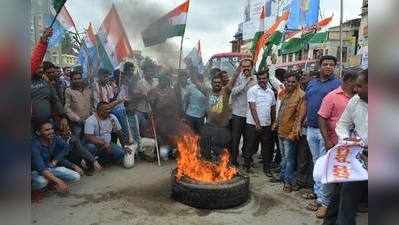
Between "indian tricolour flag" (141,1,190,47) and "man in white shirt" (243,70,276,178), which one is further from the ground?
"indian tricolour flag" (141,1,190,47)

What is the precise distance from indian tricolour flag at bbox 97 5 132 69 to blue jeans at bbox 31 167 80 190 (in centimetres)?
327

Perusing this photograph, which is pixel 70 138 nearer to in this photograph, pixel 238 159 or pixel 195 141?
pixel 195 141

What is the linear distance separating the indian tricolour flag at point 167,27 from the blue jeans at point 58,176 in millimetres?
3925

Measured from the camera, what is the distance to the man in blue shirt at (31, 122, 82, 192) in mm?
5609

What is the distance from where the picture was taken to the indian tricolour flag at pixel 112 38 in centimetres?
865

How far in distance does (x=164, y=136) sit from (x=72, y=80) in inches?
93.0

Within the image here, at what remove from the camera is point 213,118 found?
8031 mm

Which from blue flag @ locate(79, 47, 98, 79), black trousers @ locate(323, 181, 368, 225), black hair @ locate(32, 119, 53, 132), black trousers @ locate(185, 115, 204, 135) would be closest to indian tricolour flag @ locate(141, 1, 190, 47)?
blue flag @ locate(79, 47, 98, 79)

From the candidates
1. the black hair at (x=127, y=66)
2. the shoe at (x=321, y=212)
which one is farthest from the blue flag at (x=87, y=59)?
the shoe at (x=321, y=212)

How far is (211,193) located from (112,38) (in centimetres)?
481

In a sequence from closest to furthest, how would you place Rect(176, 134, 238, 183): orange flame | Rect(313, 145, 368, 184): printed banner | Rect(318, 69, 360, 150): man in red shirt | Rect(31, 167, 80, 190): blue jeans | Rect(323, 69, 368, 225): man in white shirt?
1. Rect(313, 145, 368, 184): printed banner
2. Rect(323, 69, 368, 225): man in white shirt
3. Rect(318, 69, 360, 150): man in red shirt
4. Rect(31, 167, 80, 190): blue jeans
5. Rect(176, 134, 238, 183): orange flame

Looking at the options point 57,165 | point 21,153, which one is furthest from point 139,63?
point 21,153

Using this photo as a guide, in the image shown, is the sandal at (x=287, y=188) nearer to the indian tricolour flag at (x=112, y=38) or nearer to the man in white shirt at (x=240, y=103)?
the man in white shirt at (x=240, y=103)

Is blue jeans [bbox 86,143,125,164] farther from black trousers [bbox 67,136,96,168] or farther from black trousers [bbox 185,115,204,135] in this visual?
black trousers [bbox 185,115,204,135]
